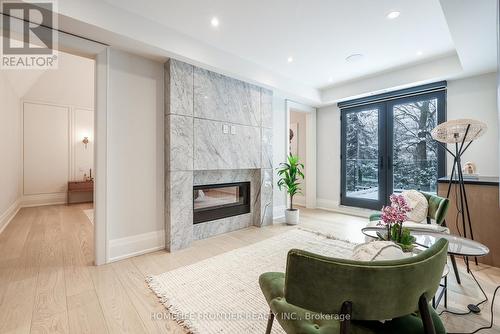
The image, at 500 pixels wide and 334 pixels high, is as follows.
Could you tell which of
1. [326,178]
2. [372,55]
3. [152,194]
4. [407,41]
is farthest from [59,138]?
[407,41]

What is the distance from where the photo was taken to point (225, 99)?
3.59 meters

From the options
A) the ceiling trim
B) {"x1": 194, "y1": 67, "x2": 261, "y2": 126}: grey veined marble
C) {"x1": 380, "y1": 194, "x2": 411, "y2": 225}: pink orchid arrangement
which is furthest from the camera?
{"x1": 194, "y1": 67, "x2": 261, "y2": 126}: grey veined marble

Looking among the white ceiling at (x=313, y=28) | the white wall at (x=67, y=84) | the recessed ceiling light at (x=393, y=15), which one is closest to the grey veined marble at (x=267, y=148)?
the white ceiling at (x=313, y=28)

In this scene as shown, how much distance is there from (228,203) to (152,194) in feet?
4.30

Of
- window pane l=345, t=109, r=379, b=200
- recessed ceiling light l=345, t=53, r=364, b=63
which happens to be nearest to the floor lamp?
recessed ceiling light l=345, t=53, r=364, b=63

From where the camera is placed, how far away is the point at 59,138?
6098 mm

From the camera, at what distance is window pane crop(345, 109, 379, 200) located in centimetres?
478

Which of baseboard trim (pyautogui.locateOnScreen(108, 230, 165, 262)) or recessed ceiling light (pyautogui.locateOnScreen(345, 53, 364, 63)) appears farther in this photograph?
recessed ceiling light (pyautogui.locateOnScreen(345, 53, 364, 63))

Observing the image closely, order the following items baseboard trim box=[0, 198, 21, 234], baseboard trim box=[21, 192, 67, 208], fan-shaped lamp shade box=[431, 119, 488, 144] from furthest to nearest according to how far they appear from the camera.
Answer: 1. baseboard trim box=[21, 192, 67, 208]
2. baseboard trim box=[0, 198, 21, 234]
3. fan-shaped lamp shade box=[431, 119, 488, 144]

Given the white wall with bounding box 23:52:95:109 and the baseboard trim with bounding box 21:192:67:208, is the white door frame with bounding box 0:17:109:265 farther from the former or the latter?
the baseboard trim with bounding box 21:192:67:208

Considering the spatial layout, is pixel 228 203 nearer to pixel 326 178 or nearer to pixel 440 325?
pixel 326 178

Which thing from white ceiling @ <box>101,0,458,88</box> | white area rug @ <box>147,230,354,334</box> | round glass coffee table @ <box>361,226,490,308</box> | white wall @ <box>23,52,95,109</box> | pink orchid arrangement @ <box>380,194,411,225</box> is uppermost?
white wall @ <box>23,52,95,109</box>

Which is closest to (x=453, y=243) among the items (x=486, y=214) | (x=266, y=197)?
(x=486, y=214)

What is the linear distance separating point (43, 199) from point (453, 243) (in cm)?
798
